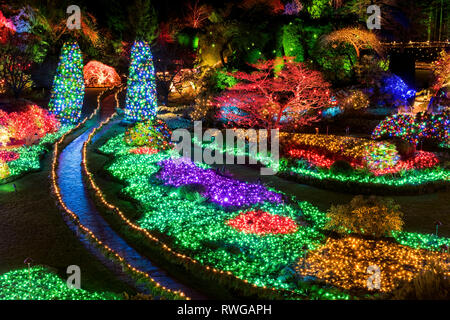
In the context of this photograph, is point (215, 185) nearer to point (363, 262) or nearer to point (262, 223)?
point (262, 223)

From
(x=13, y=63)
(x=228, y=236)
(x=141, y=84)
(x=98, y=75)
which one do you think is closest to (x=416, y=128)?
(x=228, y=236)

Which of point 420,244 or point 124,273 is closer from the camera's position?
point 124,273

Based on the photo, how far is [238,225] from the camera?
11.6 metres

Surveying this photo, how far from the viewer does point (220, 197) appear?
13.4m

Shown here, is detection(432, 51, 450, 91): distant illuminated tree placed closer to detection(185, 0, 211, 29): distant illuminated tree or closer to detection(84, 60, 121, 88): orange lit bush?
detection(185, 0, 211, 29): distant illuminated tree

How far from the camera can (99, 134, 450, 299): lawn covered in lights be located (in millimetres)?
9516

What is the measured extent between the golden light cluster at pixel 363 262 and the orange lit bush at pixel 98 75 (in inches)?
1234

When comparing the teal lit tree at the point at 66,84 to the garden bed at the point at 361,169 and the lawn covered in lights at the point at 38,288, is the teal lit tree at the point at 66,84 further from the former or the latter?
the lawn covered in lights at the point at 38,288

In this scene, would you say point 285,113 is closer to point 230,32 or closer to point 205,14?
point 230,32

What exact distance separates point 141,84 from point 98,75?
50.5 ft

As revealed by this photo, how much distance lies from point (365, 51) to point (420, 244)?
2133 cm

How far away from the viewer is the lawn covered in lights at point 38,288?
318 inches

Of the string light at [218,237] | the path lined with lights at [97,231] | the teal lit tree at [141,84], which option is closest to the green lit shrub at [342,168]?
the string light at [218,237]
